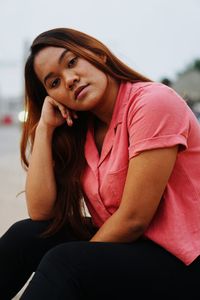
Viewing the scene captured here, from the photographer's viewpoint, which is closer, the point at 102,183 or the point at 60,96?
the point at 102,183

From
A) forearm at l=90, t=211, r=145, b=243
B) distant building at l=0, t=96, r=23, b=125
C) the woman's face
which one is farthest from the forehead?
distant building at l=0, t=96, r=23, b=125

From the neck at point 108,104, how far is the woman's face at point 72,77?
2cm

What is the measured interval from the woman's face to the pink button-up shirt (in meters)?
0.10

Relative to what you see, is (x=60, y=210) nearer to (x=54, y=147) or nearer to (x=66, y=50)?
(x=54, y=147)

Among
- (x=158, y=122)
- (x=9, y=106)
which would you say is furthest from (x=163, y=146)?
(x=9, y=106)

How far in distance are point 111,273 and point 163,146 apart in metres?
0.41

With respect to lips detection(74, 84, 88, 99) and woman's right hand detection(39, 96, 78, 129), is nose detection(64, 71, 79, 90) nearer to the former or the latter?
lips detection(74, 84, 88, 99)

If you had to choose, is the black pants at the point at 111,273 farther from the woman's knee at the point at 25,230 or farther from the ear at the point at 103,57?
the ear at the point at 103,57

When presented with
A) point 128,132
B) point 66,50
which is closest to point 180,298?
point 128,132

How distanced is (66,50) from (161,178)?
579 mm

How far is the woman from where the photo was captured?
4.89 ft

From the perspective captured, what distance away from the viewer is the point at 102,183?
1726 mm

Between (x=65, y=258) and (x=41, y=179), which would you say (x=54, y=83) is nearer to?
(x=41, y=179)

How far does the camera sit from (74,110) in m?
1.97
